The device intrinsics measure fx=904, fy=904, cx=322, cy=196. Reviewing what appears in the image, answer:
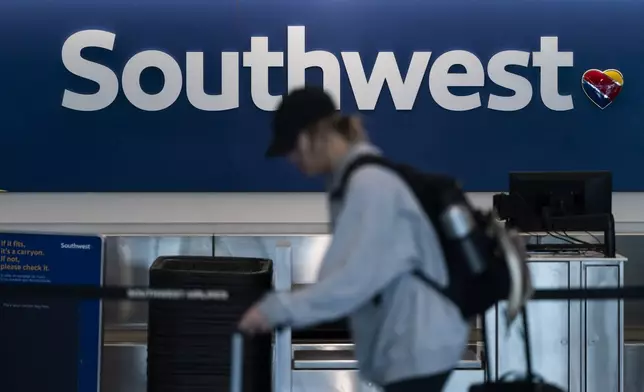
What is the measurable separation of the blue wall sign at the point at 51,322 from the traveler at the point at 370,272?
2.22 meters

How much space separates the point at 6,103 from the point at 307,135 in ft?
13.6

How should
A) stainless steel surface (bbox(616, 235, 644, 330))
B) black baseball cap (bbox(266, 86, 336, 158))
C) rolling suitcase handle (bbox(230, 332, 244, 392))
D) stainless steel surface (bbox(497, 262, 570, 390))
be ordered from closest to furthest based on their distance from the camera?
black baseball cap (bbox(266, 86, 336, 158)), rolling suitcase handle (bbox(230, 332, 244, 392)), stainless steel surface (bbox(497, 262, 570, 390)), stainless steel surface (bbox(616, 235, 644, 330))

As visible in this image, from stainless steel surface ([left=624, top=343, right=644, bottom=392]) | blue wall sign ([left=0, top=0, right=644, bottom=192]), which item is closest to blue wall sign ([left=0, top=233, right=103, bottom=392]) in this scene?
blue wall sign ([left=0, top=0, right=644, bottom=192])

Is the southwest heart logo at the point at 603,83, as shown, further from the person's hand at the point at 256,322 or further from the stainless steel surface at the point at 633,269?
the person's hand at the point at 256,322

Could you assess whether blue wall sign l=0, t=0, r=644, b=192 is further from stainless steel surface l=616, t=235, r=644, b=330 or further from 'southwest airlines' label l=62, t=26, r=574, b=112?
stainless steel surface l=616, t=235, r=644, b=330

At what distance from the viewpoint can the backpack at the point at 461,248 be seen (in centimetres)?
205

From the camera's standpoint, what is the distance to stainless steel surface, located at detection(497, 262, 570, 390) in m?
4.23

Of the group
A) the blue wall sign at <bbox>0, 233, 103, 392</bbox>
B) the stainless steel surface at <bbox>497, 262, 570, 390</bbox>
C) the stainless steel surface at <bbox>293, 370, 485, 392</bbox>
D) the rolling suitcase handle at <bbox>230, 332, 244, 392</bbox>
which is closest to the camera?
the rolling suitcase handle at <bbox>230, 332, 244, 392</bbox>

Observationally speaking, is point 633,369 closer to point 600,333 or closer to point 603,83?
point 600,333

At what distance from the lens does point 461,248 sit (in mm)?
2072

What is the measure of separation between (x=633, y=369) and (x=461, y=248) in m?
3.62

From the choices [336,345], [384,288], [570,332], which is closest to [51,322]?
[336,345]

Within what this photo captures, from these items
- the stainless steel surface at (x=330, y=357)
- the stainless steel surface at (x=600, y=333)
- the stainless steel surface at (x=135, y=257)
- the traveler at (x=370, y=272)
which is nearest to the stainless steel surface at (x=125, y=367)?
the stainless steel surface at (x=135, y=257)

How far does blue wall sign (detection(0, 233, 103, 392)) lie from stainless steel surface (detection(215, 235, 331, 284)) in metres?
1.45
